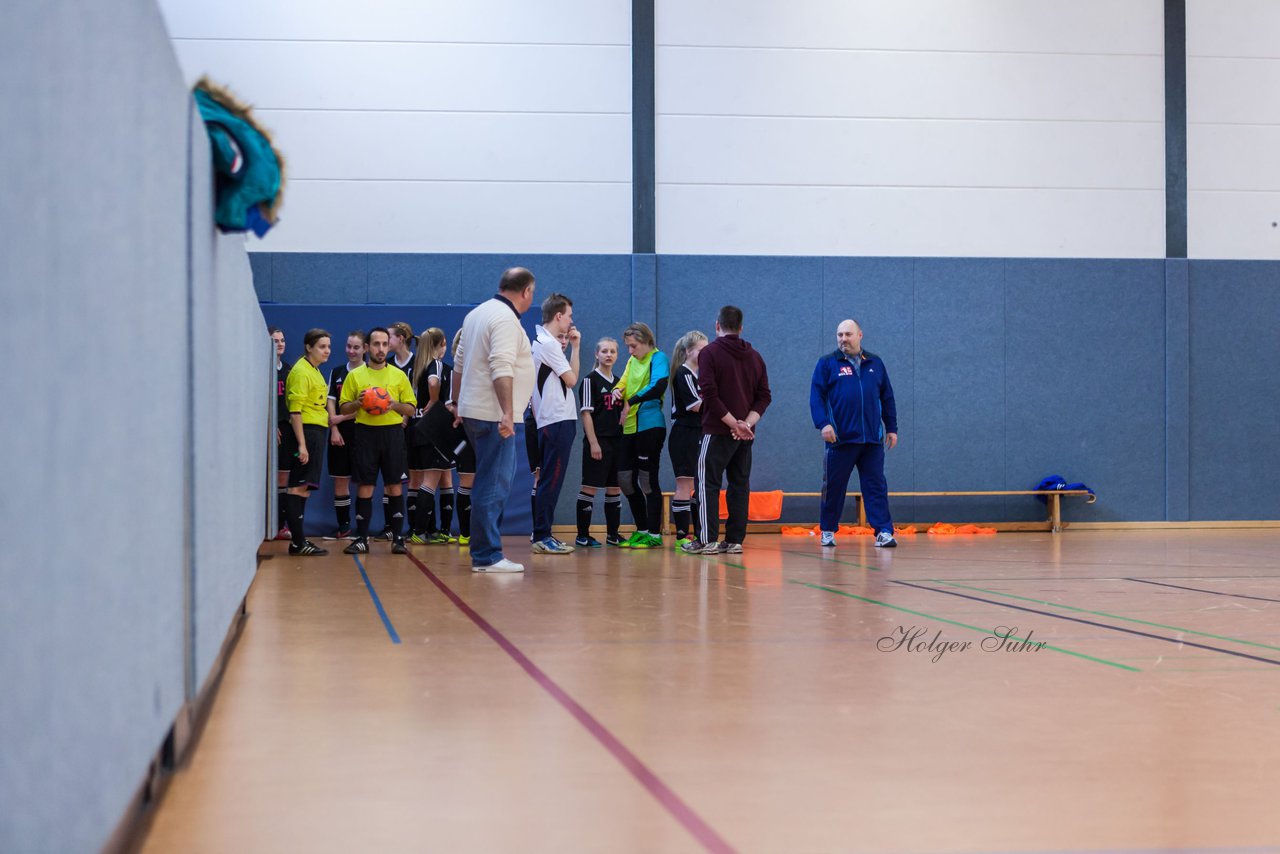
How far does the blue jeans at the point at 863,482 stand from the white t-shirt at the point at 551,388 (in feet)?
7.51

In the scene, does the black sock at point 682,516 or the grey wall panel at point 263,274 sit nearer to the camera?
the black sock at point 682,516

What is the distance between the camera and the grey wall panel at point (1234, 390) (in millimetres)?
12586

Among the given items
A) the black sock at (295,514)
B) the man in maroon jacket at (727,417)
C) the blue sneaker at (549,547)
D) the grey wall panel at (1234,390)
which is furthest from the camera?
the grey wall panel at (1234,390)

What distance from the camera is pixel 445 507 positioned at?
888 cm

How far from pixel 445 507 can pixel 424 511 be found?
7.5 inches

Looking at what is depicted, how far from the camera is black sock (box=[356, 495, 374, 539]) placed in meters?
7.74

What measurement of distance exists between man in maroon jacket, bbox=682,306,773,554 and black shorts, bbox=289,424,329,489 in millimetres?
2461

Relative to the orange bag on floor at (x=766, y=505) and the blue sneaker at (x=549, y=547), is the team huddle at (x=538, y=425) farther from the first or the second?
the orange bag on floor at (x=766, y=505)

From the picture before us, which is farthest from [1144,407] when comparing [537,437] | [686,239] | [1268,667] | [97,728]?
[97,728]

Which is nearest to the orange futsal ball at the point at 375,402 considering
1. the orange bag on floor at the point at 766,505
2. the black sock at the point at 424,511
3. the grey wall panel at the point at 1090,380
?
the black sock at the point at 424,511

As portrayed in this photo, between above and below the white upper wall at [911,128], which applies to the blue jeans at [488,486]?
below

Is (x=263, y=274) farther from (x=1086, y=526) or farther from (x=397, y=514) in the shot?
(x=1086, y=526)

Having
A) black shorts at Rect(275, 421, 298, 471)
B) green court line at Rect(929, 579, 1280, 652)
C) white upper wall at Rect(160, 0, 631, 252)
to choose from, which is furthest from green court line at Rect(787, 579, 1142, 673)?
white upper wall at Rect(160, 0, 631, 252)

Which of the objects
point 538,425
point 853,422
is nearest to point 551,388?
point 538,425
